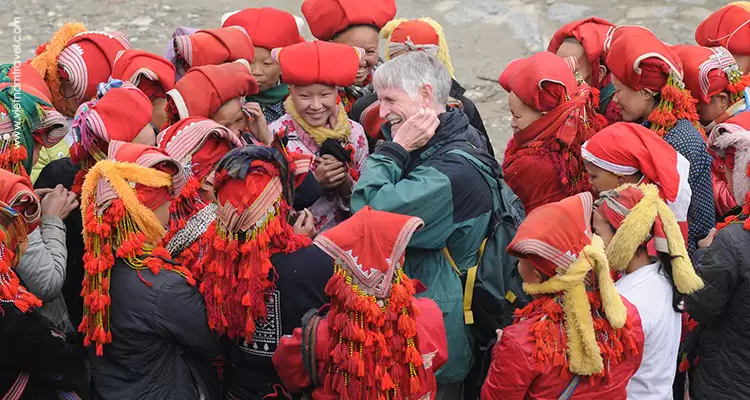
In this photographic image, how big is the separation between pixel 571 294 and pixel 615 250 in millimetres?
455

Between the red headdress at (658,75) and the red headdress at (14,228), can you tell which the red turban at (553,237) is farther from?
the red headdress at (14,228)

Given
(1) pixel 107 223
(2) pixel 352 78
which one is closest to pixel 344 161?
(2) pixel 352 78

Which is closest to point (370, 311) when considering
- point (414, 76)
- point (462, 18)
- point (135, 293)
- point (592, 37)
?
point (135, 293)

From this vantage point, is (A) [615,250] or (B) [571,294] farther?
(A) [615,250]

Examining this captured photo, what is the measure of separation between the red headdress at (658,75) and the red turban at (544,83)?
405 mm

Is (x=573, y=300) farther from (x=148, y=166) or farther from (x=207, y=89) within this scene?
(x=207, y=89)

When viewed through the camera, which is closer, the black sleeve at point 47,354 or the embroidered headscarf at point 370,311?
the embroidered headscarf at point 370,311

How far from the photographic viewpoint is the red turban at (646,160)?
13.9ft

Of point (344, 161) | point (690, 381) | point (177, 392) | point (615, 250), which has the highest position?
point (615, 250)

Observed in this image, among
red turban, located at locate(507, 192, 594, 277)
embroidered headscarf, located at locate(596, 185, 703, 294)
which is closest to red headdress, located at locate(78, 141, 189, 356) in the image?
red turban, located at locate(507, 192, 594, 277)

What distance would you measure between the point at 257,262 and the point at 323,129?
1.60 metres

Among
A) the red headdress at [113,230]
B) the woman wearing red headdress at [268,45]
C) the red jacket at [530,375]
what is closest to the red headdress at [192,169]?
the red headdress at [113,230]

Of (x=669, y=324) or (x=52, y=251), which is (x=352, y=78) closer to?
(x=52, y=251)

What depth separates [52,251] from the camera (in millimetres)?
3809
